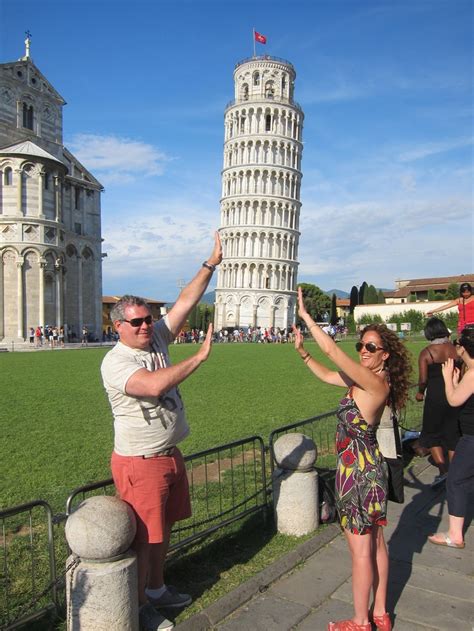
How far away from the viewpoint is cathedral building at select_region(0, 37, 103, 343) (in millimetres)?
39844

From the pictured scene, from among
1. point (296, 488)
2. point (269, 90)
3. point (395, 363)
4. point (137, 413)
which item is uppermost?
point (269, 90)

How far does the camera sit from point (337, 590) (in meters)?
4.14

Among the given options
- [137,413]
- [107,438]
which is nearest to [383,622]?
[137,413]

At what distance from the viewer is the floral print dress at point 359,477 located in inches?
136

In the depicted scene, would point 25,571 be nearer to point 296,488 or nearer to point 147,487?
point 147,487

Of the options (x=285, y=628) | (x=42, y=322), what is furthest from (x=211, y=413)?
(x=42, y=322)

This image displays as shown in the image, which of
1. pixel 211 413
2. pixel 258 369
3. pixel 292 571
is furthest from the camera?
pixel 258 369

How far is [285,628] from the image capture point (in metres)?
3.64

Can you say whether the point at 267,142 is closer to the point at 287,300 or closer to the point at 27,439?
the point at 287,300

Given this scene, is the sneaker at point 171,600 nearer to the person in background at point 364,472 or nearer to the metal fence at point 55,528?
the metal fence at point 55,528

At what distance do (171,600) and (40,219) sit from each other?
40749 millimetres

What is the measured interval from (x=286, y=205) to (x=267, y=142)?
31.2 feet

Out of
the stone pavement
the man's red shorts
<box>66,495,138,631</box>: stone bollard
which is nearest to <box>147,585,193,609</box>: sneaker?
the stone pavement

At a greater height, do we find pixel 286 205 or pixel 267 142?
pixel 267 142
